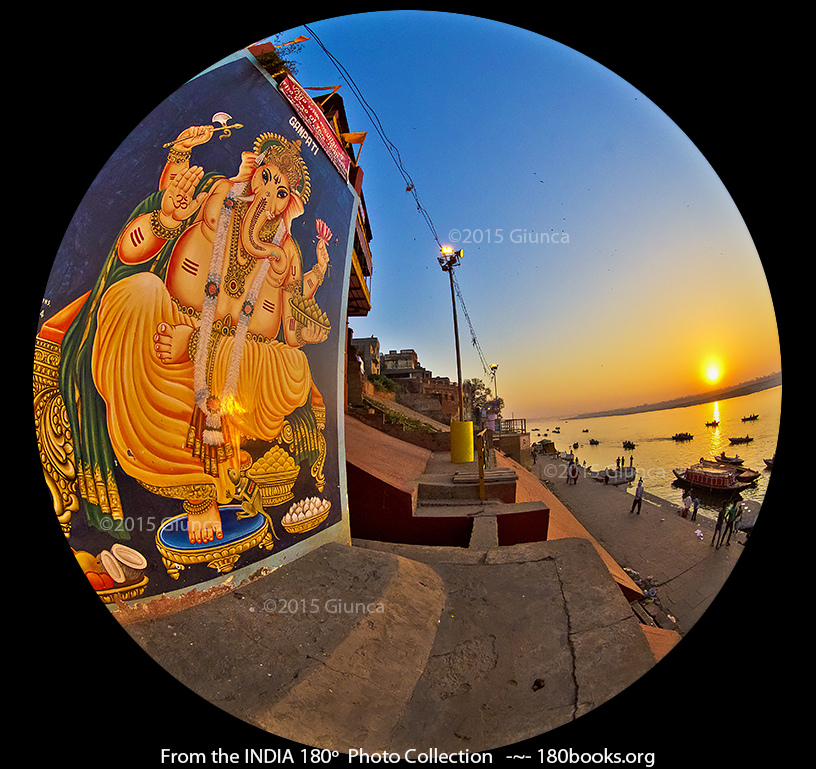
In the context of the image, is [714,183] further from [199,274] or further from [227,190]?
[199,274]

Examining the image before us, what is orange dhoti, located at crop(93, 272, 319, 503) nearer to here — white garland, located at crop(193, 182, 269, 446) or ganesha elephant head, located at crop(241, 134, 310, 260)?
white garland, located at crop(193, 182, 269, 446)

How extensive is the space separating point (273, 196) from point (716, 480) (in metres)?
4.47

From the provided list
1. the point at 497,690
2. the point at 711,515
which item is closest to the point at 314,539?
the point at 497,690

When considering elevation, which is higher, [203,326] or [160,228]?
[160,228]

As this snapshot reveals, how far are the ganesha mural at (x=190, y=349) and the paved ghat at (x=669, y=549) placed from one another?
3.24m

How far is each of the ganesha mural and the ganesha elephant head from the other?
0.01 metres

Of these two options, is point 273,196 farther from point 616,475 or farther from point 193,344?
point 616,475

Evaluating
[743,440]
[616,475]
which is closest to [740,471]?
[743,440]

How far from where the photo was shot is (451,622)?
258 centimetres

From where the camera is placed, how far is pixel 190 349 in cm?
246

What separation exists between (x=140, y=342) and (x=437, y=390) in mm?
7899

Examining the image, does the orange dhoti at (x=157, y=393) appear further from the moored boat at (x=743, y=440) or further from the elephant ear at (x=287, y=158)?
the moored boat at (x=743, y=440)

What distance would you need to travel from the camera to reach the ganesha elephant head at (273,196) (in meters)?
2.77

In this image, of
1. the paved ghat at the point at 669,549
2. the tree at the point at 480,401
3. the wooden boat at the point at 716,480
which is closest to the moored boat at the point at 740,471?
the wooden boat at the point at 716,480
